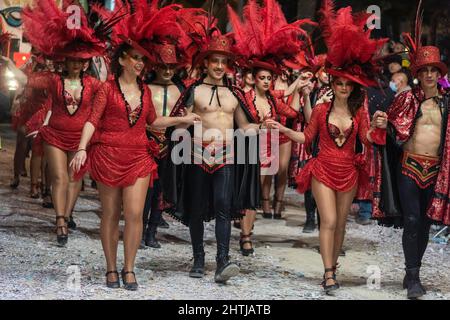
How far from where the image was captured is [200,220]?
7863 millimetres

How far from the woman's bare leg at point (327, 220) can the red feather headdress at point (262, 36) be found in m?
1.75

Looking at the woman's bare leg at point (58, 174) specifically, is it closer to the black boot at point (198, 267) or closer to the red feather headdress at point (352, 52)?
the black boot at point (198, 267)

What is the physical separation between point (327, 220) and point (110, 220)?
1.84 metres

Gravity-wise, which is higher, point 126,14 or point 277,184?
point 126,14

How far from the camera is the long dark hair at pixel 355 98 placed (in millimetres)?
7477

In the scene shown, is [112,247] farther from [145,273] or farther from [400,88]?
[400,88]

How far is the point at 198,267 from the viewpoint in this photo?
7.79m

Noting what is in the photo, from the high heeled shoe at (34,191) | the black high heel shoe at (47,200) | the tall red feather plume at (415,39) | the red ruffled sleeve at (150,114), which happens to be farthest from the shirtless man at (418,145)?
the high heeled shoe at (34,191)

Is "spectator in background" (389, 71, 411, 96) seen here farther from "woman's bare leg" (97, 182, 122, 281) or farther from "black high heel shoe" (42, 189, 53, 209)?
"woman's bare leg" (97, 182, 122, 281)

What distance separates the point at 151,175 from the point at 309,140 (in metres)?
1.44

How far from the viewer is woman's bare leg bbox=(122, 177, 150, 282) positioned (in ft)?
23.0

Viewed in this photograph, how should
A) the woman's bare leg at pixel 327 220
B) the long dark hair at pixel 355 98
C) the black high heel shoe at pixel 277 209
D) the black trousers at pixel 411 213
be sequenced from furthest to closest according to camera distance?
the black high heel shoe at pixel 277 209 → the long dark hair at pixel 355 98 → the woman's bare leg at pixel 327 220 → the black trousers at pixel 411 213

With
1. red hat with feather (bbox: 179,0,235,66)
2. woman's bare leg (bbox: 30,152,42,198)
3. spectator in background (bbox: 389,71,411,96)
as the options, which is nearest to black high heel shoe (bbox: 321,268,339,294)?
red hat with feather (bbox: 179,0,235,66)
